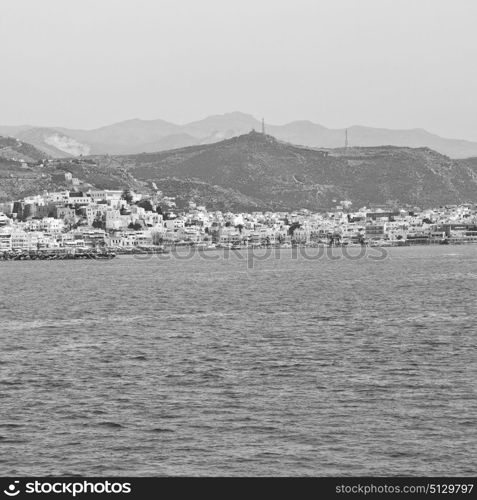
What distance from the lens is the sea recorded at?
26.0 m

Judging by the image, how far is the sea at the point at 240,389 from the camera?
85.3 ft

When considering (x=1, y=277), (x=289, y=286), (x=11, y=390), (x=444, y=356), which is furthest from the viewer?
(x=1, y=277)

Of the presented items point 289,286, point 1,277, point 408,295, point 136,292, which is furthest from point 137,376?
point 1,277

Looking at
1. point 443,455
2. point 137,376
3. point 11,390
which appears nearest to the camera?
point 443,455

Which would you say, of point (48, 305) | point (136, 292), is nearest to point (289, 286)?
point (136, 292)

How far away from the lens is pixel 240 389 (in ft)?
110

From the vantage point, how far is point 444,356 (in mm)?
39688

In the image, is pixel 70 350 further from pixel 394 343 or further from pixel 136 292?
pixel 136 292

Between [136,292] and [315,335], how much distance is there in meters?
32.9

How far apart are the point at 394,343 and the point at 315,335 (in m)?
4.30

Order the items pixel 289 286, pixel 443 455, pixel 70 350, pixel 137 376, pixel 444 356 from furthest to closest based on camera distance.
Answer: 1. pixel 289 286
2. pixel 70 350
3. pixel 444 356
4. pixel 137 376
5. pixel 443 455

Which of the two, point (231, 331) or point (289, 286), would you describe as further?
point (289, 286)

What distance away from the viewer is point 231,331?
4972 cm

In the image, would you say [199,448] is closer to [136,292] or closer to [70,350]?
[70,350]
